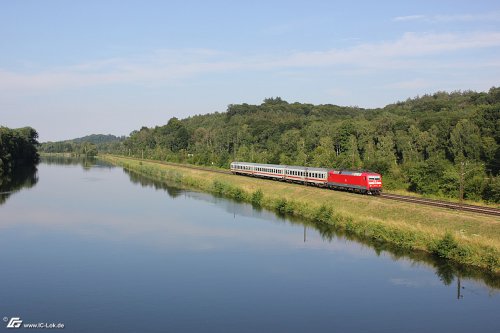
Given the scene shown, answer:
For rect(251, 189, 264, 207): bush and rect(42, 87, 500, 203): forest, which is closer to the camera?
rect(42, 87, 500, 203): forest

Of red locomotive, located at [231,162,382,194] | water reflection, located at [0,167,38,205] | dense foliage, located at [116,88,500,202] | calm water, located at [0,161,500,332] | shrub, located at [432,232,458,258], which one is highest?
dense foliage, located at [116,88,500,202]

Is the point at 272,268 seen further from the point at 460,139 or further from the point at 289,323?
the point at 460,139

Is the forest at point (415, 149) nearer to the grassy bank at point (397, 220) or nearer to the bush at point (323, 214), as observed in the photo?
the grassy bank at point (397, 220)

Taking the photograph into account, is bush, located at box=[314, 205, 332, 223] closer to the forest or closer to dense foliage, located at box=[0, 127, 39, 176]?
the forest

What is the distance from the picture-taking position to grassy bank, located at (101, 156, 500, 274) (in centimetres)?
3803

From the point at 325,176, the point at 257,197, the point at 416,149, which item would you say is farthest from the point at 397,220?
the point at 416,149

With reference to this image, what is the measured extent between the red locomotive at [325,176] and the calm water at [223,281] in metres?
11.0

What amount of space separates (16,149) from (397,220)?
13420 cm

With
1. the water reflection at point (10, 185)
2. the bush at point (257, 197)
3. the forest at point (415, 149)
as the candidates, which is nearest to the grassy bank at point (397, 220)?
the bush at point (257, 197)

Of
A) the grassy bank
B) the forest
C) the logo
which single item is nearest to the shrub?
the grassy bank

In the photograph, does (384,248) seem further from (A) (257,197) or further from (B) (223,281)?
(A) (257,197)

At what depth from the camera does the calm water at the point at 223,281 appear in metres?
27.5

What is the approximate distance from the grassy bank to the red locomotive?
2.35 meters

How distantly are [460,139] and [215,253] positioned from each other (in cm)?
5763
